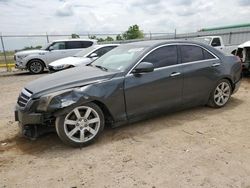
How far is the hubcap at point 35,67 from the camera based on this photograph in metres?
14.0

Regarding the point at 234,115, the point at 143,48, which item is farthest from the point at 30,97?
the point at 234,115

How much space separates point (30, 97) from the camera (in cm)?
405

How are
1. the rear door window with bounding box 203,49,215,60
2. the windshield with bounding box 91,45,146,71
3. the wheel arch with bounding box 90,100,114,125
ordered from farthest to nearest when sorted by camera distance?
the rear door window with bounding box 203,49,215,60, the windshield with bounding box 91,45,146,71, the wheel arch with bounding box 90,100,114,125

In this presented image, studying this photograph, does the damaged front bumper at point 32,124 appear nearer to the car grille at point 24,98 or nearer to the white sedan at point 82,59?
the car grille at point 24,98

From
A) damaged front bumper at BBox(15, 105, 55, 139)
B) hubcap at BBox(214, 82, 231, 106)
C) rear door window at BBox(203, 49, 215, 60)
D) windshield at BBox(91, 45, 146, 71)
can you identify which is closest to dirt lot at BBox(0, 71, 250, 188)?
damaged front bumper at BBox(15, 105, 55, 139)

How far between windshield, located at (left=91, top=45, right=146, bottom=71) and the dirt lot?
45.0 inches

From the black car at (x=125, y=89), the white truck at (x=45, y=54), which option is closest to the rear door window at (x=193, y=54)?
the black car at (x=125, y=89)

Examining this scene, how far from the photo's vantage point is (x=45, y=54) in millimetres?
14055

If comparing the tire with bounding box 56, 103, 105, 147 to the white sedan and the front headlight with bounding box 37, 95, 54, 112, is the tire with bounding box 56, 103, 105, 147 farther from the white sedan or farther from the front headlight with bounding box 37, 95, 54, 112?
the white sedan

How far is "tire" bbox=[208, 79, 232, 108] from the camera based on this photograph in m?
5.74

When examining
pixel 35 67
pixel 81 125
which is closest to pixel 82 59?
pixel 35 67

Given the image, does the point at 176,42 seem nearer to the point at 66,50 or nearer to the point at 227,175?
the point at 227,175

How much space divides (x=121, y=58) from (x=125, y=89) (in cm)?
87

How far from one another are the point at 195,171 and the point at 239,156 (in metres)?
0.79
